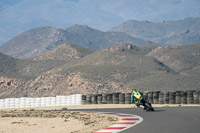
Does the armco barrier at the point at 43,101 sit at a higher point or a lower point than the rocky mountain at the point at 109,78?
lower

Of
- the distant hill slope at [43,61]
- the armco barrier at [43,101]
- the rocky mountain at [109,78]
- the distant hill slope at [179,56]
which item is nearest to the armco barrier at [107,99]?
the armco barrier at [43,101]

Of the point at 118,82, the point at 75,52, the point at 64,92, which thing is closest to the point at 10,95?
the point at 64,92

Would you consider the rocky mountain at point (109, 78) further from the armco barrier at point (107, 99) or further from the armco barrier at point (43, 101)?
the armco barrier at point (107, 99)

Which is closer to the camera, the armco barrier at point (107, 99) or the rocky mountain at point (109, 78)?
the armco barrier at point (107, 99)

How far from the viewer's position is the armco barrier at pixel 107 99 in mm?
36269

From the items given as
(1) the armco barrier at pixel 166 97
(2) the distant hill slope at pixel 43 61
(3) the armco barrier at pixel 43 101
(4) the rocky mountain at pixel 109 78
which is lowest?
(3) the armco barrier at pixel 43 101

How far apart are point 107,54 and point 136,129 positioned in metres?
129

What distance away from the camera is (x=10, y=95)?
4872 inches

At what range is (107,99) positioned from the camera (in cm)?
4278

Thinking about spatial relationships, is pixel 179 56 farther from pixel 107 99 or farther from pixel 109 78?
pixel 107 99

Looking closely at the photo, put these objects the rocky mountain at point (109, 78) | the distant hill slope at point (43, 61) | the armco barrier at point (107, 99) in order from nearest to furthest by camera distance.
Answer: the armco barrier at point (107, 99) < the rocky mountain at point (109, 78) < the distant hill slope at point (43, 61)

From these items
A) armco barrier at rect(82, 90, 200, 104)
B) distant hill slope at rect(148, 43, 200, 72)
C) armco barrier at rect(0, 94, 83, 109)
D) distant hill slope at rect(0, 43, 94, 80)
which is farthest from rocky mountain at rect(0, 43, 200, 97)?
armco barrier at rect(82, 90, 200, 104)

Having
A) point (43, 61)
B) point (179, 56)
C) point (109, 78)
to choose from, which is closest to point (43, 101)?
point (109, 78)

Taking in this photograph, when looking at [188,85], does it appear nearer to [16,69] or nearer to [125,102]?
[125,102]
